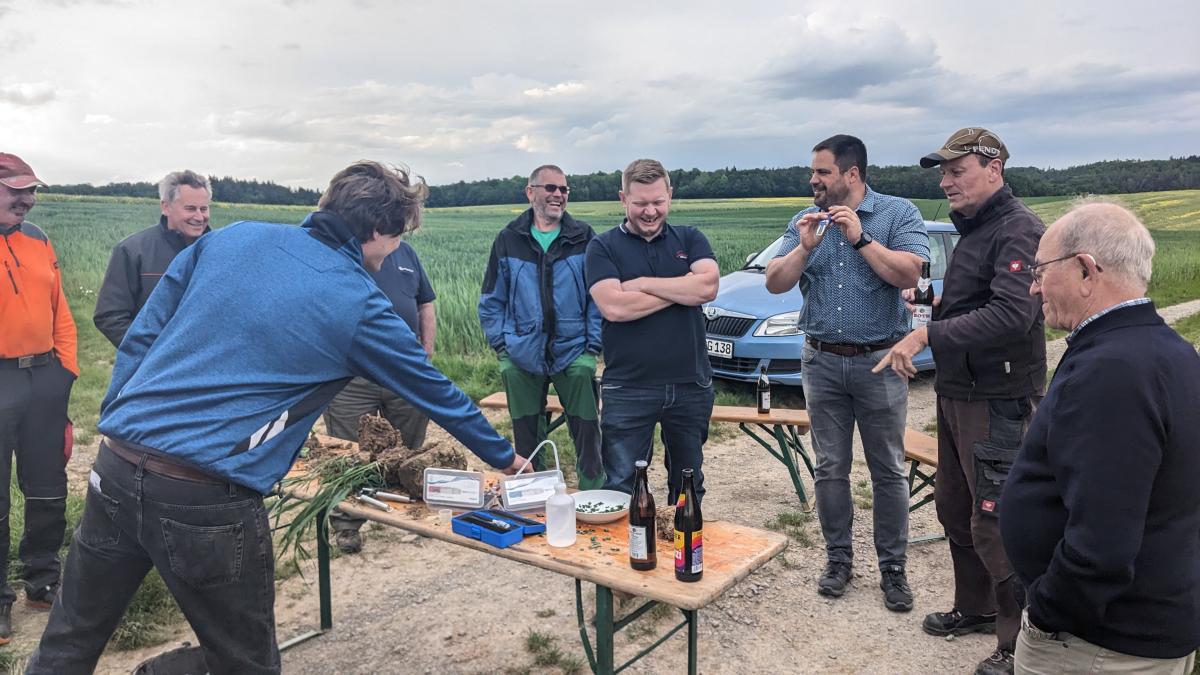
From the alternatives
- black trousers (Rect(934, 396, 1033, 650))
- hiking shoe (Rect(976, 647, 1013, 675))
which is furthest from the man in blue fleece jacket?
hiking shoe (Rect(976, 647, 1013, 675))

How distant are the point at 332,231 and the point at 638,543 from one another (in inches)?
52.5

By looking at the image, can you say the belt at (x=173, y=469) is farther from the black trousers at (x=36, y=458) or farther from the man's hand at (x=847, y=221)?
the man's hand at (x=847, y=221)

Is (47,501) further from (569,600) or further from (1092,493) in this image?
(1092,493)

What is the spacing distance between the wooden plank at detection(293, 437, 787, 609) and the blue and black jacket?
6.60 ft

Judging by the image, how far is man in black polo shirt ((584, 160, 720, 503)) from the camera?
12.7ft

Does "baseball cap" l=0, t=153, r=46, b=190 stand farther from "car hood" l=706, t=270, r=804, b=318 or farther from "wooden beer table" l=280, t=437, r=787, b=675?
"car hood" l=706, t=270, r=804, b=318

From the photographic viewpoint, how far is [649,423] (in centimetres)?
393

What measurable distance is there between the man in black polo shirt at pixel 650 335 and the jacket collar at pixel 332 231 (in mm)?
1708

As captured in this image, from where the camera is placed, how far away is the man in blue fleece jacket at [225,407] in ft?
7.23

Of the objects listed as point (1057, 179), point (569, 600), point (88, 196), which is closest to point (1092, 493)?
point (569, 600)

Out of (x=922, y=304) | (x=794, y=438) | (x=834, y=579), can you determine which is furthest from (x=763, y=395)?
(x=922, y=304)

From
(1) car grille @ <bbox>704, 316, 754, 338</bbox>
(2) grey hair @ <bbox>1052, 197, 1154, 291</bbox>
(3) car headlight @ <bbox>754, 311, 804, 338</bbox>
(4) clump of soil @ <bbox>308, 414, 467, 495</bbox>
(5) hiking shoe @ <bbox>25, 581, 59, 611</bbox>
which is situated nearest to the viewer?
(2) grey hair @ <bbox>1052, 197, 1154, 291</bbox>

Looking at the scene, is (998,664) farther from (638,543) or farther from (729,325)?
(729,325)

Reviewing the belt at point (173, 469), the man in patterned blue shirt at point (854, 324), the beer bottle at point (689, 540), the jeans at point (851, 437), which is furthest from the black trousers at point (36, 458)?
the jeans at point (851, 437)
